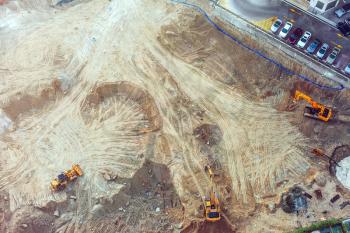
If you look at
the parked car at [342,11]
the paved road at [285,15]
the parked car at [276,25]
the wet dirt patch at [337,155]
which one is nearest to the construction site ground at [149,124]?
the wet dirt patch at [337,155]

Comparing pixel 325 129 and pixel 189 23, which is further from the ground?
pixel 189 23

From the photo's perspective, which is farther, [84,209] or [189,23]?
[189,23]

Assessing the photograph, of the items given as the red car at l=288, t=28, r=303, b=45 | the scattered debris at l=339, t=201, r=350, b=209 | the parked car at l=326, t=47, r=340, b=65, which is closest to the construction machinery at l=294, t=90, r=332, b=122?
the parked car at l=326, t=47, r=340, b=65

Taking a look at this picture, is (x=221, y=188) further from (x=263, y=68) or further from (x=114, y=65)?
(x=114, y=65)

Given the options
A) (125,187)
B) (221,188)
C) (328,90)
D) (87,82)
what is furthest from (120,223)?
(328,90)

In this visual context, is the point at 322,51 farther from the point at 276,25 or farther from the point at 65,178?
the point at 65,178

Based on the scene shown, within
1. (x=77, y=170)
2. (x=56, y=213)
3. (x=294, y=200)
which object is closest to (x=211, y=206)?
(x=294, y=200)
